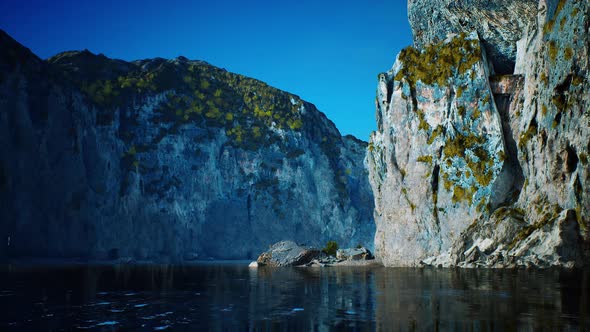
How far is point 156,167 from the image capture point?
157m

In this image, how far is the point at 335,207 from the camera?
184875 millimetres

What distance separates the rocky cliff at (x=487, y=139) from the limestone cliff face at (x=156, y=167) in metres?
72.5

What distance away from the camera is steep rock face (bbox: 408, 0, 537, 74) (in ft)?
230

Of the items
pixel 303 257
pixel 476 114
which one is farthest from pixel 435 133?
pixel 303 257

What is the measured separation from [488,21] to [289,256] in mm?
50189

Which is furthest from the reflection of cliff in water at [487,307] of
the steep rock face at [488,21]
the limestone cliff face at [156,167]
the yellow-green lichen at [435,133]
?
the limestone cliff face at [156,167]

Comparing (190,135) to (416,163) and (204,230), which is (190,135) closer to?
(204,230)

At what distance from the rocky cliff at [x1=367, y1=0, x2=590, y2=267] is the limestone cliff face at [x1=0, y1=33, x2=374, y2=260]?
238 feet

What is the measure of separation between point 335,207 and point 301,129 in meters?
34.0

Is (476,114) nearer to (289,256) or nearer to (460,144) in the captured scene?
(460,144)

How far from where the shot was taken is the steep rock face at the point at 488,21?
70062mm

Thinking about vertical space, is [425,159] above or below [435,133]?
below

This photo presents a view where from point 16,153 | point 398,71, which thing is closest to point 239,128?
point 16,153

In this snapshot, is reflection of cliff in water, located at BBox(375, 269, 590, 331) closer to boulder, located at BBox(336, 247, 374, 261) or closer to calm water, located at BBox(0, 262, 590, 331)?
calm water, located at BBox(0, 262, 590, 331)
